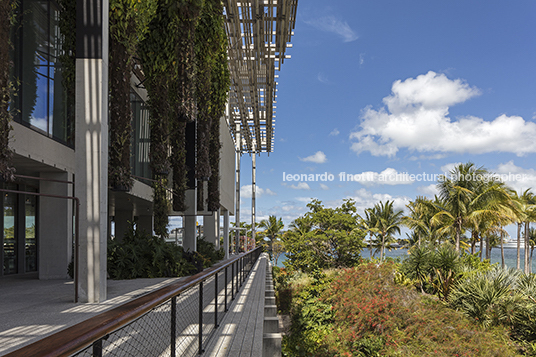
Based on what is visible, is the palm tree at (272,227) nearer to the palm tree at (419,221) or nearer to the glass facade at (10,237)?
the palm tree at (419,221)

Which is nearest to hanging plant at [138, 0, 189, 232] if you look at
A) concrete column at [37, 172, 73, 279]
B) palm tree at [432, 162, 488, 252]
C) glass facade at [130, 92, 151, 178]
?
concrete column at [37, 172, 73, 279]

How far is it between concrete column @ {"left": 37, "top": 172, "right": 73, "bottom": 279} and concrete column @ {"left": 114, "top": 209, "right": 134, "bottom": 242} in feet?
44.3

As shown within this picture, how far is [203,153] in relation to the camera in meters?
15.3

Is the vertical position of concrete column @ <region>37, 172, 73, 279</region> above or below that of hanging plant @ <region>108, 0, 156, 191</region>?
below

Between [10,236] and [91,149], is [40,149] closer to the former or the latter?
[91,149]

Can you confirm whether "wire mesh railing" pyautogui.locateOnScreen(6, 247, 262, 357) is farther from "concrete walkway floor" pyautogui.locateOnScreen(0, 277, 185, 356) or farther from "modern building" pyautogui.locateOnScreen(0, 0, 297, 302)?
"modern building" pyautogui.locateOnScreen(0, 0, 297, 302)

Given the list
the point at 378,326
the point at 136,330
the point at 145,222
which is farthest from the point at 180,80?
the point at 145,222

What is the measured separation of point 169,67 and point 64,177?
454cm

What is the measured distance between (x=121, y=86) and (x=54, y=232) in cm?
470

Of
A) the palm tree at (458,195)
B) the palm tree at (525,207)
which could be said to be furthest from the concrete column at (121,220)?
the palm tree at (525,207)

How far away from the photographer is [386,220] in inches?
1665

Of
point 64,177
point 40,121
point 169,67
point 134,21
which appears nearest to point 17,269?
point 64,177

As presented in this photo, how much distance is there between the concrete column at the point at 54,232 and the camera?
34.3ft

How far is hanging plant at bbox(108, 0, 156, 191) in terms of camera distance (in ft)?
28.8
